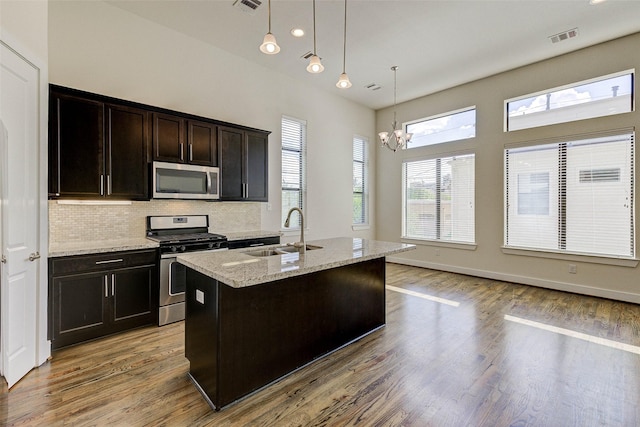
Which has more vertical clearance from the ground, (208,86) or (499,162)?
(208,86)

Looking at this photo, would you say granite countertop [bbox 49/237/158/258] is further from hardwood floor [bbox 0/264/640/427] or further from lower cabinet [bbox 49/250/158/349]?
hardwood floor [bbox 0/264/640/427]

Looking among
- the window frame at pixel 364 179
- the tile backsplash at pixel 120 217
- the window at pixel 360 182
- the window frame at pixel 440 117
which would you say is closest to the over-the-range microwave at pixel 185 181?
the tile backsplash at pixel 120 217

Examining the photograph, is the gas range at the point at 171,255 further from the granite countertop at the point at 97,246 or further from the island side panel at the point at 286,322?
the island side panel at the point at 286,322

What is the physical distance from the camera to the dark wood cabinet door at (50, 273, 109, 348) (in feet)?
8.51

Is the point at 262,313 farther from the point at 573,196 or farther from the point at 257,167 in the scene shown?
the point at 573,196

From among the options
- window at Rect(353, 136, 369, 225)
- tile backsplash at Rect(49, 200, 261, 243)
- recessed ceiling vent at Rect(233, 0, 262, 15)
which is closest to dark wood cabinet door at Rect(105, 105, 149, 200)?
tile backsplash at Rect(49, 200, 261, 243)

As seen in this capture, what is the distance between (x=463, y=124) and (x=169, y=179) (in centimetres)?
522

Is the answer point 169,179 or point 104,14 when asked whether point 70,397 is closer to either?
point 169,179

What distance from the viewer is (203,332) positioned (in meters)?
2.05

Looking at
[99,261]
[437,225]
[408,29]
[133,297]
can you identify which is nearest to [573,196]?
[437,225]

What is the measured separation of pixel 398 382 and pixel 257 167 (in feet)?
10.9

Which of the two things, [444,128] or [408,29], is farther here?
[444,128]

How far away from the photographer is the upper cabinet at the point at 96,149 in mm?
2748

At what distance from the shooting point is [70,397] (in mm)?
2006
